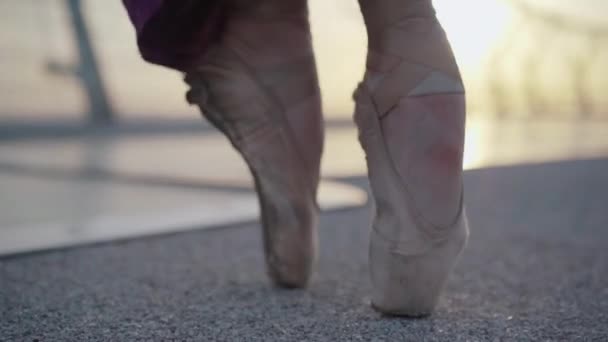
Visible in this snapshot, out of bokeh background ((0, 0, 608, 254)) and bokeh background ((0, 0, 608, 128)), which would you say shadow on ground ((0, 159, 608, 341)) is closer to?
bokeh background ((0, 0, 608, 254))

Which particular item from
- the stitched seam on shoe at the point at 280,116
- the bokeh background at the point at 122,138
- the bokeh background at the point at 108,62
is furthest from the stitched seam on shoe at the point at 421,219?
the bokeh background at the point at 108,62

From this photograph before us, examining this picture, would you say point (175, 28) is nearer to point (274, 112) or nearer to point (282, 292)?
point (274, 112)

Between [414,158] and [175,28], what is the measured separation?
28 cm

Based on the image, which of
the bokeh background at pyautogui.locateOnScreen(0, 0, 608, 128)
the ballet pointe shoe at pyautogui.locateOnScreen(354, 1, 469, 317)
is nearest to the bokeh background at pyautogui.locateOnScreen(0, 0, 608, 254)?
the bokeh background at pyautogui.locateOnScreen(0, 0, 608, 128)

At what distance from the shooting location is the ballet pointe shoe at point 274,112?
0.79 metres

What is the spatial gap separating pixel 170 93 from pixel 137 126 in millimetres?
290

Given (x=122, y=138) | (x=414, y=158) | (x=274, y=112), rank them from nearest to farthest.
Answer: (x=414, y=158) < (x=274, y=112) < (x=122, y=138)

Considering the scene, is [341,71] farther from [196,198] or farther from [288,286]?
[288,286]

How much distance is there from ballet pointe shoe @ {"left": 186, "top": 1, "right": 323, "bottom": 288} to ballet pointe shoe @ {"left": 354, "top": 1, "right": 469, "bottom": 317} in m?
0.12

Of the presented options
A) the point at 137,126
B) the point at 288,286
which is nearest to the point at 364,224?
the point at 288,286

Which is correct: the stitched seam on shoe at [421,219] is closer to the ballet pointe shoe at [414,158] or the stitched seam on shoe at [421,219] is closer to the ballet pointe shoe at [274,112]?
the ballet pointe shoe at [414,158]

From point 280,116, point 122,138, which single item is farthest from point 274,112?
point 122,138

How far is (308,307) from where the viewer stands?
773 mm

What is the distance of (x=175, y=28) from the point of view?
76 centimetres
